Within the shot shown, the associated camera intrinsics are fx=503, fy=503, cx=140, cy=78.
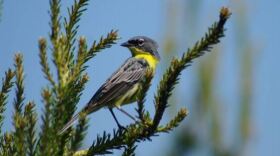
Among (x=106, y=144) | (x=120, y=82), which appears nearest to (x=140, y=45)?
(x=120, y=82)

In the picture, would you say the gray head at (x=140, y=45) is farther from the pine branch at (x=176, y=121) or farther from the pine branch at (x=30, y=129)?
the pine branch at (x=30, y=129)

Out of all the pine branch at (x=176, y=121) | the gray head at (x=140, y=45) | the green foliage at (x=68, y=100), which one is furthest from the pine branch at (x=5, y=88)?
the gray head at (x=140, y=45)

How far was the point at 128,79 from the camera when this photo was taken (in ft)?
24.5

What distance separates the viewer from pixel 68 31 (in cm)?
368

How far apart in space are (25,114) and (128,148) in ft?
2.84

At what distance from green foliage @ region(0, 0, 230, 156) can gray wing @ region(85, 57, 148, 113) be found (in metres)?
2.24

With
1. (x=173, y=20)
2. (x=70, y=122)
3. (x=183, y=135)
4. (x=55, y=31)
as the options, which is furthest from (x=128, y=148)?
(x=173, y=20)

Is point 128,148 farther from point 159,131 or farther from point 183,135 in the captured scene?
point 183,135

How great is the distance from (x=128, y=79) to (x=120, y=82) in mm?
155

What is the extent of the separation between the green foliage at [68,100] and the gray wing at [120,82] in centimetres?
224

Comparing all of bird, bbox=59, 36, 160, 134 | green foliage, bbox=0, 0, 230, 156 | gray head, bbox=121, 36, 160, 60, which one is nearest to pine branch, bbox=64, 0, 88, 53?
green foliage, bbox=0, 0, 230, 156

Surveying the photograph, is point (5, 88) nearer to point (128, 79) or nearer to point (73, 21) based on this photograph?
point (73, 21)

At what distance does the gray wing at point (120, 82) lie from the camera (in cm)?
659

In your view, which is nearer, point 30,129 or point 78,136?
point 30,129
